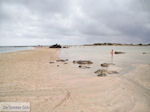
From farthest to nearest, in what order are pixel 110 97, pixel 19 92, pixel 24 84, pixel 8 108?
pixel 24 84 → pixel 19 92 → pixel 110 97 → pixel 8 108

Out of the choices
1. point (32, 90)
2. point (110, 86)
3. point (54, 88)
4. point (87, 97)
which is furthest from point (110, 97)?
point (32, 90)

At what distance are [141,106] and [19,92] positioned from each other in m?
5.16

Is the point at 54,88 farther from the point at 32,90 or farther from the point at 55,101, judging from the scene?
the point at 55,101

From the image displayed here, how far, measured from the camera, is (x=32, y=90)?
591 cm

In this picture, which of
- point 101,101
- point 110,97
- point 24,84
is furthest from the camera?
point 24,84

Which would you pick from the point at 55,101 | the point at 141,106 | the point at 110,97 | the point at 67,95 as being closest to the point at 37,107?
the point at 55,101

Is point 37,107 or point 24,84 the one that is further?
point 24,84

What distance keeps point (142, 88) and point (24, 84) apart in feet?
20.7

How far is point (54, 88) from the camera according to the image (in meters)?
6.21

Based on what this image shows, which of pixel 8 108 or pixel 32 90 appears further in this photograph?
pixel 32 90

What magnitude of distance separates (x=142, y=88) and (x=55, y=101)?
14.7 ft

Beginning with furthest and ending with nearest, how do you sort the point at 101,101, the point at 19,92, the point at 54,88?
the point at 54,88 < the point at 19,92 < the point at 101,101

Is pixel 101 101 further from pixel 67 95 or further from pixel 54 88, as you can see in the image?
pixel 54 88

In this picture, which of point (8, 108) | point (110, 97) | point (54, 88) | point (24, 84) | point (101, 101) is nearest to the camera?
point (8, 108)
